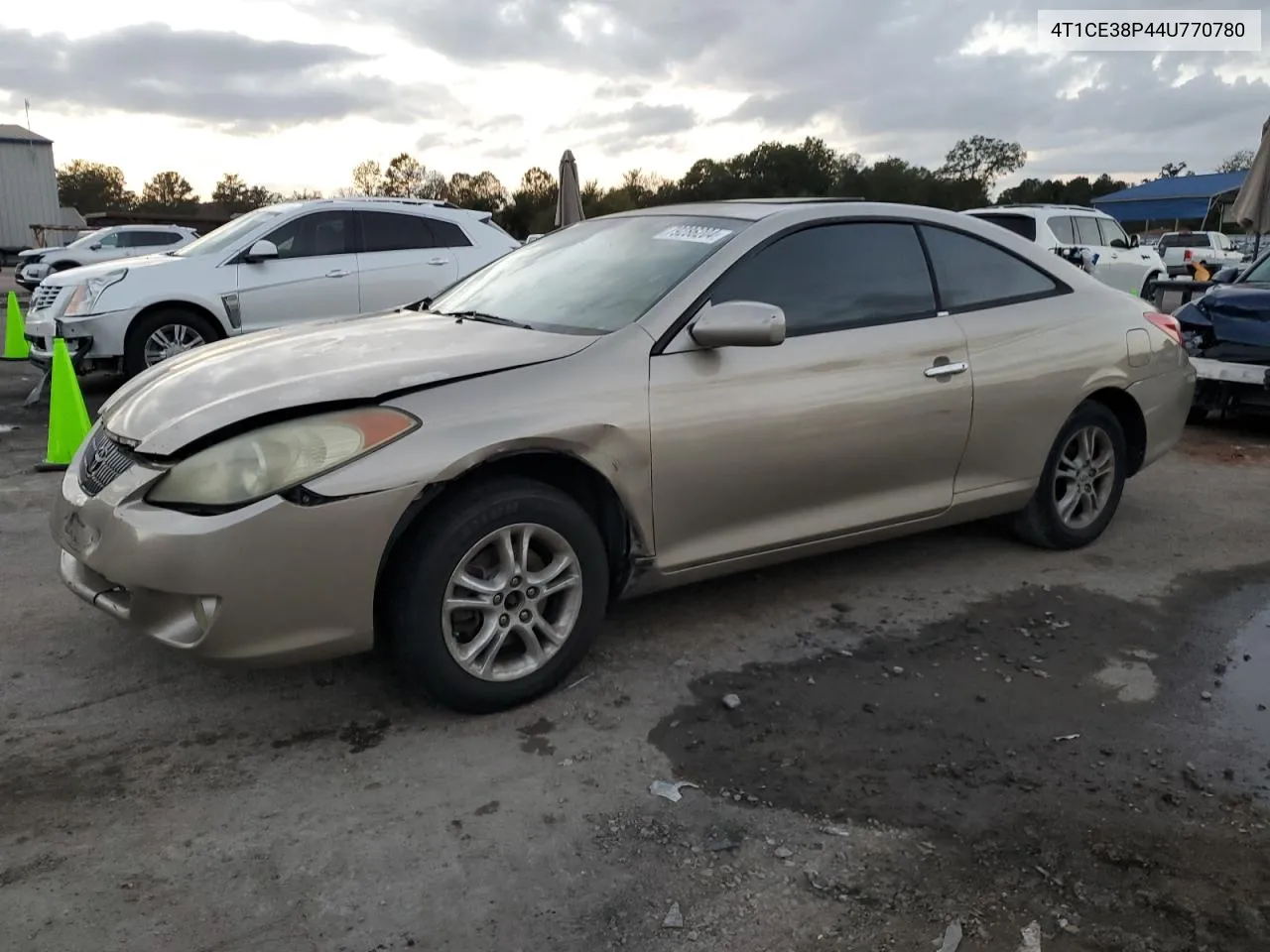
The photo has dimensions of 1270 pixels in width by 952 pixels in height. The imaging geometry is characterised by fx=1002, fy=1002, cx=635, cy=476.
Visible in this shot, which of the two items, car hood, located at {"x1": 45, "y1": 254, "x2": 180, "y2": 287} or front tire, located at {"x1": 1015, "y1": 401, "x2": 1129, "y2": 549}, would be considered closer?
front tire, located at {"x1": 1015, "y1": 401, "x2": 1129, "y2": 549}

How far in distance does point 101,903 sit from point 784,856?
1617 mm

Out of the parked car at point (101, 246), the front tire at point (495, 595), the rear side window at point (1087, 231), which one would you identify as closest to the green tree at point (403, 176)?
the parked car at point (101, 246)

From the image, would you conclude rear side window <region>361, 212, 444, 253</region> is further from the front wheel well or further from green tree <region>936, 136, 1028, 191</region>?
green tree <region>936, 136, 1028, 191</region>

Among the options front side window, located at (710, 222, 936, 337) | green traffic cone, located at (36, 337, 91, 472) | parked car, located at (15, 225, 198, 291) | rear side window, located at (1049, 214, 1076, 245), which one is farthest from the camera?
parked car, located at (15, 225, 198, 291)

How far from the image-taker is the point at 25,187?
131ft

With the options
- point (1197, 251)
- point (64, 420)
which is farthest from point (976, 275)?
point (1197, 251)

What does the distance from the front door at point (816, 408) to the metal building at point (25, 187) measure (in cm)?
4343

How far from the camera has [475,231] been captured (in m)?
9.59

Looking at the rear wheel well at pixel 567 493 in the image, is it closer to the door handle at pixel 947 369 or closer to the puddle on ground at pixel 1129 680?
the door handle at pixel 947 369

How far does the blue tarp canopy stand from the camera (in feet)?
169

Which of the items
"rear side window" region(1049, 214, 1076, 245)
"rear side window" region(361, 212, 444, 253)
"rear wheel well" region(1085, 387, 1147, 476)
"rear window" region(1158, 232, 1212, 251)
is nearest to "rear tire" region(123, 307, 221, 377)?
"rear side window" region(361, 212, 444, 253)

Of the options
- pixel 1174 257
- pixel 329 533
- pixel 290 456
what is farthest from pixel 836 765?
pixel 1174 257

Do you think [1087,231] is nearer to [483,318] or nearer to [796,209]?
[796,209]

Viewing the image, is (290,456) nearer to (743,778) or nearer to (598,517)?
(598,517)
